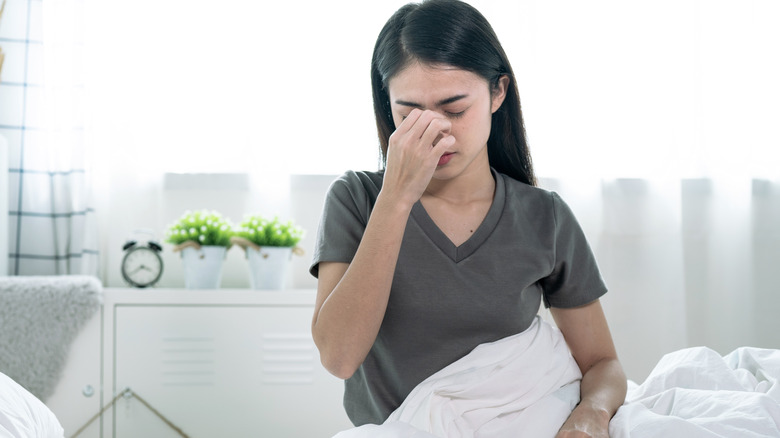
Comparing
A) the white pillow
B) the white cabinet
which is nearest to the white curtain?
the white cabinet

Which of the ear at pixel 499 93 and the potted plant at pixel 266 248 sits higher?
the ear at pixel 499 93

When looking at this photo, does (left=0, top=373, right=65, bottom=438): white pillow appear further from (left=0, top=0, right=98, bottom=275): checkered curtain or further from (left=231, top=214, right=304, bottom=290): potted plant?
(left=0, top=0, right=98, bottom=275): checkered curtain

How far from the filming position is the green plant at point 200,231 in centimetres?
189

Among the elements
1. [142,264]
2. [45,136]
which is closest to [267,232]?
[142,264]

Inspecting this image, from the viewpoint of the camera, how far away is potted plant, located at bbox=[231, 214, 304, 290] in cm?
188

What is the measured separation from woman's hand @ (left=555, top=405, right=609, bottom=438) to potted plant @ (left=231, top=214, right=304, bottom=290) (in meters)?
1.06

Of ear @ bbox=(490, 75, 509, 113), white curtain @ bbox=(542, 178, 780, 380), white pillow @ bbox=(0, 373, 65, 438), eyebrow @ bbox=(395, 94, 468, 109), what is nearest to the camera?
white pillow @ bbox=(0, 373, 65, 438)

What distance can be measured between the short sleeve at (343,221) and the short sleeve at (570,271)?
0.32 m

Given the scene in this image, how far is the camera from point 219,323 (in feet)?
5.93

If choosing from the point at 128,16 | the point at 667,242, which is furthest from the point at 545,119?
the point at 128,16

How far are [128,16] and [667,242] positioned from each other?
1788mm

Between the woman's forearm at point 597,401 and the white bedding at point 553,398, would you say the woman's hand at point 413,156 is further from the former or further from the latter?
the woman's forearm at point 597,401

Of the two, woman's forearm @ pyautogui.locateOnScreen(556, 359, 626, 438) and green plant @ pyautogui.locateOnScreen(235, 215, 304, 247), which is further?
green plant @ pyautogui.locateOnScreen(235, 215, 304, 247)

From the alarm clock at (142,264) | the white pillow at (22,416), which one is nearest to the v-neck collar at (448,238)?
the white pillow at (22,416)
